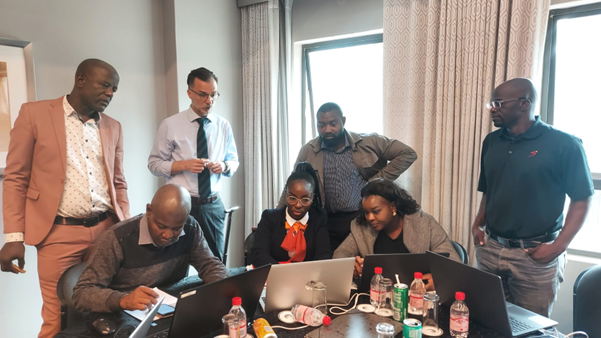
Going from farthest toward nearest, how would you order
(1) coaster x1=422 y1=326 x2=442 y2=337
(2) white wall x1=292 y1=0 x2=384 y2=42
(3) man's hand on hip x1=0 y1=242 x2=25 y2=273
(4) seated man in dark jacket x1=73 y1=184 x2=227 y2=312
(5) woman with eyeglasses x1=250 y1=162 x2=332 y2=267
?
(2) white wall x1=292 y1=0 x2=384 y2=42 → (5) woman with eyeglasses x1=250 y1=162 x2=332 y2=267 → (3) man's hand on hip x1=0 y1=242 x2=25 y2=273 → (4) seated man in dark jacket x1=73 y1=184 x2=227 y2=312 → (1) coaster x1=422 y1=326 x2=442 y2=337

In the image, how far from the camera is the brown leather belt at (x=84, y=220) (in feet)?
6.29

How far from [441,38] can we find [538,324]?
1.99 meters

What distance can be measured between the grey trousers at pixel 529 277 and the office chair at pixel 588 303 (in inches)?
7.6

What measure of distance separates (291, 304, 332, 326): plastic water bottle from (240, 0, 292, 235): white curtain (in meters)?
2.30

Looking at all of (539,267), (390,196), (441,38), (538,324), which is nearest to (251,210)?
(390,196)

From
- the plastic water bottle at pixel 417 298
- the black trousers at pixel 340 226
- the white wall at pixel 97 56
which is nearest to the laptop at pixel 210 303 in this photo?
the plastic water bottle at pixel 417 298

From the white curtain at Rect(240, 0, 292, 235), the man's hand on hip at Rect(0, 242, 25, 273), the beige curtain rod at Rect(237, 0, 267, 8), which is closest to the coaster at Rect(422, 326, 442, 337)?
the man's hand on hip at Rect(0, 242, 25, 273)

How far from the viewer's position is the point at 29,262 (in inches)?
99.5

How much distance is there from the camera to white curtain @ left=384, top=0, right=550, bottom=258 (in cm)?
246

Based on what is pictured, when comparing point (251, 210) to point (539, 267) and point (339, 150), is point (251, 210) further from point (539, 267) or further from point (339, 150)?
point (539, 267)

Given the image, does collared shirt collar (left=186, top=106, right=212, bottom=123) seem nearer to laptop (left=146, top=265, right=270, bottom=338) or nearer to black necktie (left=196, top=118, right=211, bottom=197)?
black necktie (left=196, top=118, right=211, bottom=197)

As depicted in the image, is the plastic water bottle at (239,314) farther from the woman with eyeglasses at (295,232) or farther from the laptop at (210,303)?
the woman with eyeglasses at (295,232)

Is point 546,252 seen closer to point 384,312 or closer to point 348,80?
point 384,312

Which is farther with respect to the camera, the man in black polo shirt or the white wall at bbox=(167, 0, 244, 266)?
the white wall at bbox=(167, 0, 244, 266)
